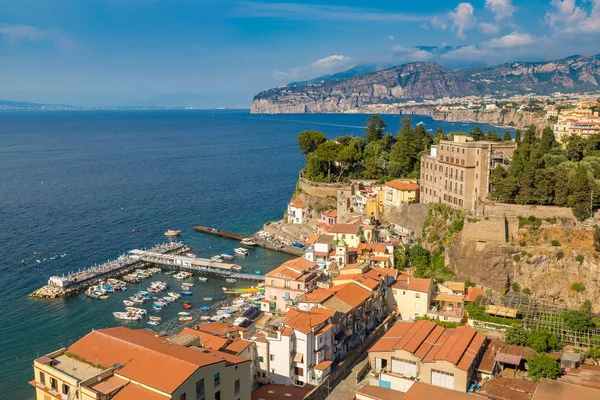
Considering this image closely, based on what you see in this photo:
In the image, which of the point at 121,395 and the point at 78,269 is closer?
the point at 121,395

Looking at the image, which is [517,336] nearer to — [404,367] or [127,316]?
[404,367]

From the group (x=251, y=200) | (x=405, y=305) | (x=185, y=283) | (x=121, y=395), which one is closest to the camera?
(x=121, y=395)

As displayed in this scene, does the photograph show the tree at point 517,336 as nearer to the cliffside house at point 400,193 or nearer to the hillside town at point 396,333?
the hillside town at point 396,333

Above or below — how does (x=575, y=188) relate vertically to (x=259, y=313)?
above

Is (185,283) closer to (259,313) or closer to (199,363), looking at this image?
(259,313)

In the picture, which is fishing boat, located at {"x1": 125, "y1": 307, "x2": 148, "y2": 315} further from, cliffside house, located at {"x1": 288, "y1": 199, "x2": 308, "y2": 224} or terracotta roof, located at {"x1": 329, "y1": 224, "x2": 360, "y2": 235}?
cliffside house, located at {"x1": 288, "y1": 199, "x2": 308, "y2": 224}

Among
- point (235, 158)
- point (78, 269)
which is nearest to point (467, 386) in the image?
point (78, 269)

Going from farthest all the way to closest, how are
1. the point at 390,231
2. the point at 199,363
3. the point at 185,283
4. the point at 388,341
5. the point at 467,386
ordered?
the point at 390,231 < the point at 185,283 < the point at 388,341 < the point at 467,386 < the point at 199,363

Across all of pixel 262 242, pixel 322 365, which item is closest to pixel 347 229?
pixel 262 242
